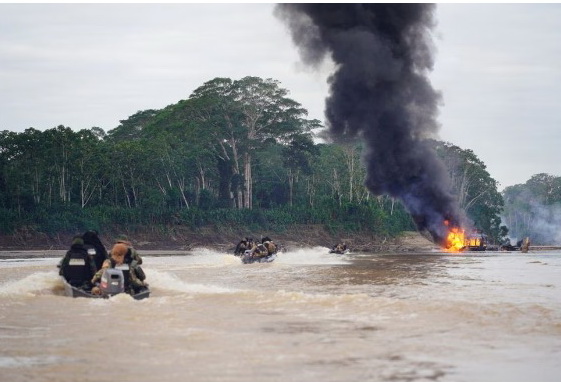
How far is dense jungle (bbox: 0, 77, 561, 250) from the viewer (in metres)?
79.8

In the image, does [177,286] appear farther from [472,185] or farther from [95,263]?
[472,185]

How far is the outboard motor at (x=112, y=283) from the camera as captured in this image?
24.5 m

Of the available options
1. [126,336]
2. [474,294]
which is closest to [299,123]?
[474,294]

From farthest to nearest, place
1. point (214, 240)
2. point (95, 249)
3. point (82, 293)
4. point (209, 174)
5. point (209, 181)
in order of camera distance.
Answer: point (209, 181) < point (209, 174) < point (214, 240) < point (95, 249) < point (82, 293)

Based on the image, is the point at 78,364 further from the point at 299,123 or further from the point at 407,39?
the point at 299,123

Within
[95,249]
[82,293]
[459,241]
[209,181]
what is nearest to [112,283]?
[82,293]

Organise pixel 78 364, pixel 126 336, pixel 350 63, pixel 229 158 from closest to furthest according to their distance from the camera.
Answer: pixel 78 364, pixel 126 336, pixel 350 63, pixel 229 158

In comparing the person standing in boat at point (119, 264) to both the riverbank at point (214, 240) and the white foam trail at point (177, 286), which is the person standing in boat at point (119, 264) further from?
the riverbank at point (214, 240)

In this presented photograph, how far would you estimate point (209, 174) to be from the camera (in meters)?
98.1

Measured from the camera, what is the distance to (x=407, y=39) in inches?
2763

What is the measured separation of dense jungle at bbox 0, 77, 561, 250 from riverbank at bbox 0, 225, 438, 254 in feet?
0.50

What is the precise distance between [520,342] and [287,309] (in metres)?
6.71

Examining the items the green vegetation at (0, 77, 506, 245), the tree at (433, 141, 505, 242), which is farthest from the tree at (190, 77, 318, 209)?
the tree at (433, 141, 505, 242)

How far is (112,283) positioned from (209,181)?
255 feet
